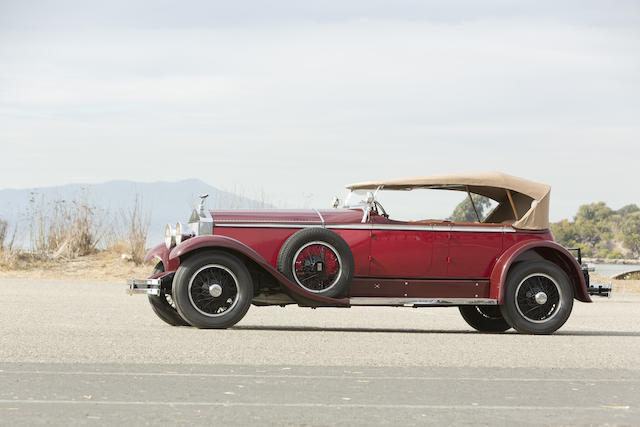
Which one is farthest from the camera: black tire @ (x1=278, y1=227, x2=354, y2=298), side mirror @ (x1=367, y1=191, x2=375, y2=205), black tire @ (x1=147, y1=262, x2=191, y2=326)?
side mirror @ (x1=367, y1=191, x2=375, y2=205)

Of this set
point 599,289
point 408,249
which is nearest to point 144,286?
point 408,249

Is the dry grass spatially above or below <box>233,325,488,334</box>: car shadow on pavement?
above

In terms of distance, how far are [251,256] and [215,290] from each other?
0.58 m

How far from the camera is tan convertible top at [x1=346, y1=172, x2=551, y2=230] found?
13617mm

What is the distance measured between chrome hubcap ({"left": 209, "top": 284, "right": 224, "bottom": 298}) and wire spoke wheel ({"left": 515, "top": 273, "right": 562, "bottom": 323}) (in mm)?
3695

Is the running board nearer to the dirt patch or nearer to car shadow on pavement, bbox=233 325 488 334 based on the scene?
car shadow on pavement, bbox=233 325 488 334

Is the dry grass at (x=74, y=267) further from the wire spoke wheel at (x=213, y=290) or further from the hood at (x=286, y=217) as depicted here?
the wire spoke wheel at (x=213, y=290)

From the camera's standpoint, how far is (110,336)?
11.4 m

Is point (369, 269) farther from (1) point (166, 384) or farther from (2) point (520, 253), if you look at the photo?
(1) point (166, 384)

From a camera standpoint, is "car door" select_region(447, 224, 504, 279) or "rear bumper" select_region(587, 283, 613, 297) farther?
"rear bumper" select_region(587, 283, 613, 297)

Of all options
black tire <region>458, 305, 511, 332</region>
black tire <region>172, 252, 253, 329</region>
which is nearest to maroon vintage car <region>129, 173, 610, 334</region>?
black tire <region>172, 252, 253, 329</region>

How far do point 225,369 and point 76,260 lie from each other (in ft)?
67.5

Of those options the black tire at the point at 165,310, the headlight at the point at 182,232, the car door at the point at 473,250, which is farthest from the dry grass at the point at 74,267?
the car door at the point at 473,250

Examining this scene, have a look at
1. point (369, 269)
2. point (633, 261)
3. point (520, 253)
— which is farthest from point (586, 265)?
point (633, 261)
